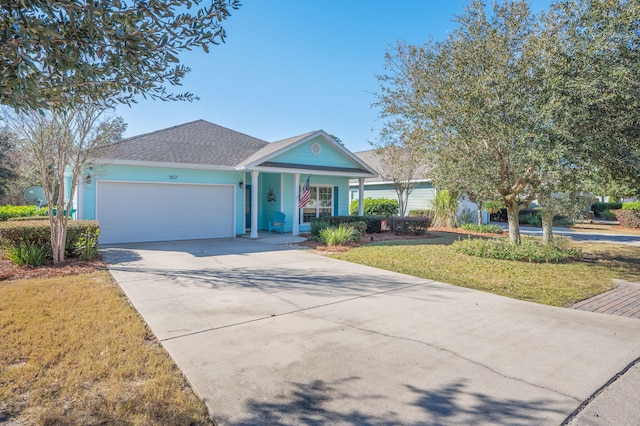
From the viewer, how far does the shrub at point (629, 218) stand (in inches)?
845

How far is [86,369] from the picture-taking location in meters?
3.53

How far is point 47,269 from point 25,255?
0.81 metres

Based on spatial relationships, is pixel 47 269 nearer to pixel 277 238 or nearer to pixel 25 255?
pixel 25 255

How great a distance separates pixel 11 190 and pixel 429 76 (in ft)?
84.9

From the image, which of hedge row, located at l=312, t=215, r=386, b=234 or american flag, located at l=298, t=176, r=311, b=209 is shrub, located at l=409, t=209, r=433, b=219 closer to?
hedge row, located at l=312, t=215, r=386, b=234

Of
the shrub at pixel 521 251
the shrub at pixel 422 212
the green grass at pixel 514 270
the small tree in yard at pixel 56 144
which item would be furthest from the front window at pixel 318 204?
the small tree in yard at pixel 56 144

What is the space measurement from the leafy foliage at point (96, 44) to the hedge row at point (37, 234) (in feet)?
23.4

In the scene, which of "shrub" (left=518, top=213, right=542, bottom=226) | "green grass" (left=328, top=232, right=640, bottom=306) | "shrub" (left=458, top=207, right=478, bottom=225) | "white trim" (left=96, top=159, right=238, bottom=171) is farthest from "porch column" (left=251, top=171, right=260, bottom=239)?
"shrub" (left=518, top=213, right=542, bottom=226)

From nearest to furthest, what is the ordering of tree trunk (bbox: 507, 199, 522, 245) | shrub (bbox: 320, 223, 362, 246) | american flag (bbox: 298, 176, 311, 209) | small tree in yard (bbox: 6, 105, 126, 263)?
small tree in yard (bbox: 6, 105, 126, 263) → tree trunk (bbox: 507, 199, 522, 245) → shrub (bbox: 320, 223, 362, 246) → american flag (bbox: 298, 176, 311, 209)

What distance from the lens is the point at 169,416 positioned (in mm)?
2840

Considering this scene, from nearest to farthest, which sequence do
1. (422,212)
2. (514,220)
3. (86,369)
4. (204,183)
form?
(86,369) → (514,220) → (204,183) → (422,212)

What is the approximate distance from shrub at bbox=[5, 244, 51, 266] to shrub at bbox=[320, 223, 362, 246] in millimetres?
7925

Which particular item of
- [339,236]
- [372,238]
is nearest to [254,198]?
[339,236]

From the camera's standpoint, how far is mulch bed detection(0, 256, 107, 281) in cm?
764
